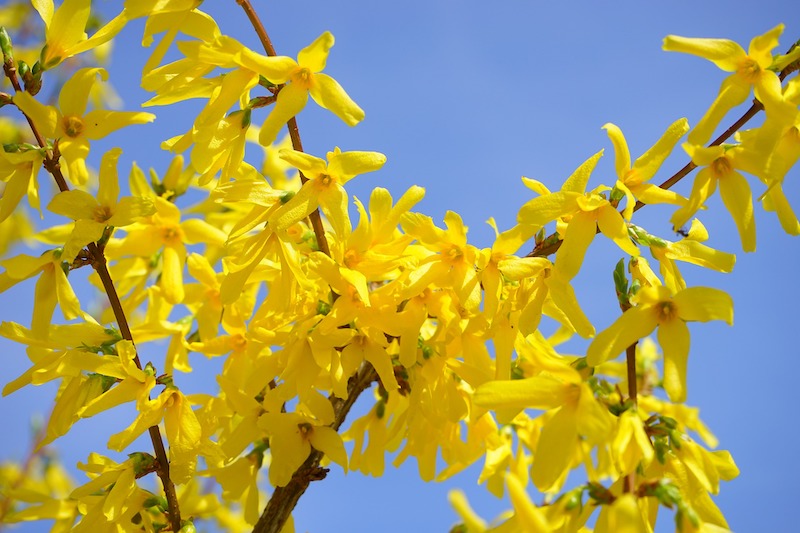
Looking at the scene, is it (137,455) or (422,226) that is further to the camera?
(137,455)

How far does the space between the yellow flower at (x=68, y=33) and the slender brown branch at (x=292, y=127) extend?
12.6 inches

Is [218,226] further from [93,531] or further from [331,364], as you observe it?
[93,531]

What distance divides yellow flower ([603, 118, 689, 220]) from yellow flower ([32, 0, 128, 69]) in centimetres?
122

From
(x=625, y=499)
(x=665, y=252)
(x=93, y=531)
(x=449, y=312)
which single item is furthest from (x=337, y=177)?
(x=93, y=531)

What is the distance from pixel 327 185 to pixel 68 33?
775mm

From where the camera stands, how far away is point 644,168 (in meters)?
1.55

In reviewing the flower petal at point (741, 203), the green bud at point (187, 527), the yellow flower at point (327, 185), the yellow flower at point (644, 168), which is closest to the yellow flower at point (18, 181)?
the yellow flower at point (327, 185)

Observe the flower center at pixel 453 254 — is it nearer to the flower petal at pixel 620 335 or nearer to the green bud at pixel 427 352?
the green bud at pixel 427 352

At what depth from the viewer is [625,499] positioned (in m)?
1.06

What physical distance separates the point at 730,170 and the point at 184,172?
5.77 ft

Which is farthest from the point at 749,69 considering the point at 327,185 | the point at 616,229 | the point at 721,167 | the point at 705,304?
the point at 327,185

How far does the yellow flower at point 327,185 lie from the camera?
157 cm

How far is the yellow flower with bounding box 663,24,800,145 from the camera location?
57.6 inches

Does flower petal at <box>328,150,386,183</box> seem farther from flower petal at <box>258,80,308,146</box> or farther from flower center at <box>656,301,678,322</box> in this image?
flower center at <box>656,301,678,322</box>
